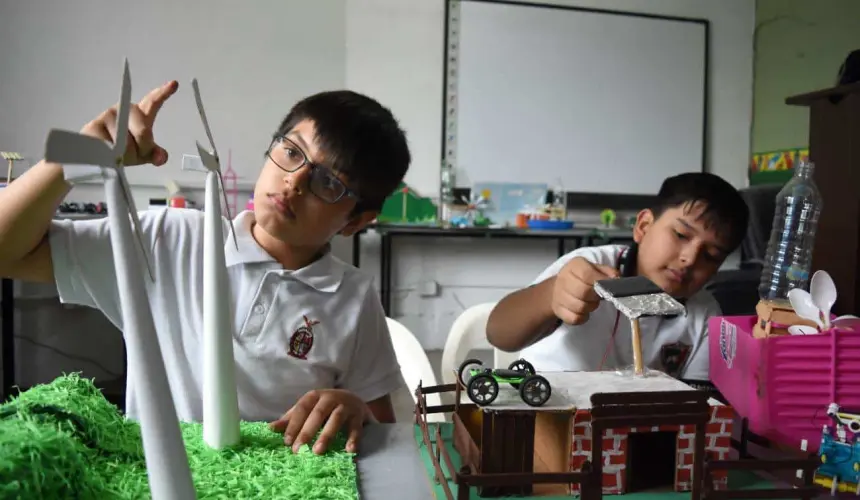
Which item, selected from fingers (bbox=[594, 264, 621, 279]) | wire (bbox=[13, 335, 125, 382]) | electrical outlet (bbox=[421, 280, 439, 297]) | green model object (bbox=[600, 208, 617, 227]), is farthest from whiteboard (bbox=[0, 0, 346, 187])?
fingers (bbox=[594, 264, 621, 279])

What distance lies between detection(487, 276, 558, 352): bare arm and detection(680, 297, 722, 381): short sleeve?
270 mm

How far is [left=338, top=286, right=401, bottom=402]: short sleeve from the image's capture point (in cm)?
94

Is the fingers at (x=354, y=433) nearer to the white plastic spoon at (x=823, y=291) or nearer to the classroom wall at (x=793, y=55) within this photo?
the white plastic spoon at (x=823, y=291)

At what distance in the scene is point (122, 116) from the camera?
1.14 feet

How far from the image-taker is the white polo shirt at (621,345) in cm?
105

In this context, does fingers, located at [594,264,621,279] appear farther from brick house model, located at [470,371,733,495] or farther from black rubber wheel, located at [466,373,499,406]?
black rubber wheel, located at [466,373,499,406]

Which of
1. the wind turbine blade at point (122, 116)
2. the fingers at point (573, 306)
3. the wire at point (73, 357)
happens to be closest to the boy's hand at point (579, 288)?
the fingers at point (573, 306)

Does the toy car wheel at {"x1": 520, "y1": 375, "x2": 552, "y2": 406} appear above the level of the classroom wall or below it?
below

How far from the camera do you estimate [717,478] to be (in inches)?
21.6

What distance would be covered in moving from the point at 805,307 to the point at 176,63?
2819mm

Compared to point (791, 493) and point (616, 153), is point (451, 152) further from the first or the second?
point (791, 493)

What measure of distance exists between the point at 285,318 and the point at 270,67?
231 cm

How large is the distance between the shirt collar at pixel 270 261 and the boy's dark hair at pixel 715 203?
61 centimetres

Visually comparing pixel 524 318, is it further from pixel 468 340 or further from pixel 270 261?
pixel 270 261
